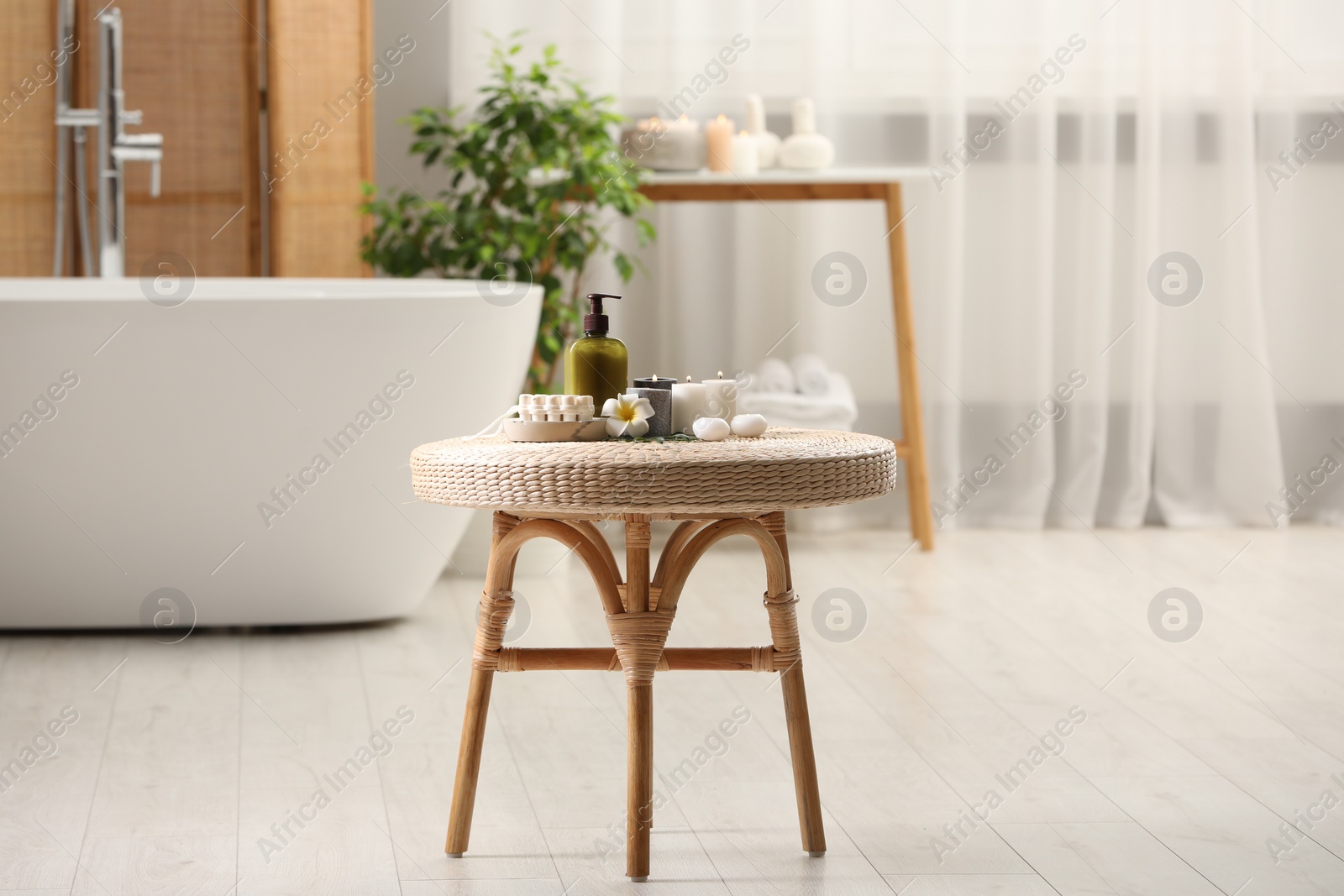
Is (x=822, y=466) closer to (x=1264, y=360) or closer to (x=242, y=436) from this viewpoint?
(x=242, y=436)

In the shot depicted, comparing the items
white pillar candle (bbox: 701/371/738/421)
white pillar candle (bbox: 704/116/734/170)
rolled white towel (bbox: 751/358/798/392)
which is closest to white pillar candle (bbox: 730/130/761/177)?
white pillar candle (bbox: 704/116/734/170)

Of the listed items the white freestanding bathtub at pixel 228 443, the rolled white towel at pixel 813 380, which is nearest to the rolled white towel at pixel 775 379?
the rolled white towel at pixel 813 380

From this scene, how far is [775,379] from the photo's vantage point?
346cm

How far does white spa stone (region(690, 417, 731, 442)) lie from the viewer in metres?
1.54

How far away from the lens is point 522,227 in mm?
3186

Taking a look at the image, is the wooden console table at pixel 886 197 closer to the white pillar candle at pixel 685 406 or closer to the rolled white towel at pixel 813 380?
the rolled white towel at pixel 813 380

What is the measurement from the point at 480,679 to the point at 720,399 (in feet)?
1.33

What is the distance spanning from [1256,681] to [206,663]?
1.75 meters

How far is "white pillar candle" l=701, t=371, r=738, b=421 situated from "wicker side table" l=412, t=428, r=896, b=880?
6cm

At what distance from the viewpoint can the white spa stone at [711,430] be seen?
1.54m

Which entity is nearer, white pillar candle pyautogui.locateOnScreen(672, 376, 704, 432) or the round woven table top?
the round woven table top

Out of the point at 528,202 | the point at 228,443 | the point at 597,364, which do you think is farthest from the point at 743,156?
the point at 597,364

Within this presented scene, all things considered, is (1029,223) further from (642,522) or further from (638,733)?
(638,733)

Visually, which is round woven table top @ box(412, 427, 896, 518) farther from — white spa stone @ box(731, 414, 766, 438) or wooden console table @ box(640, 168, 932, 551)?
wooden console table @ box(640, 168, 932, 551)
